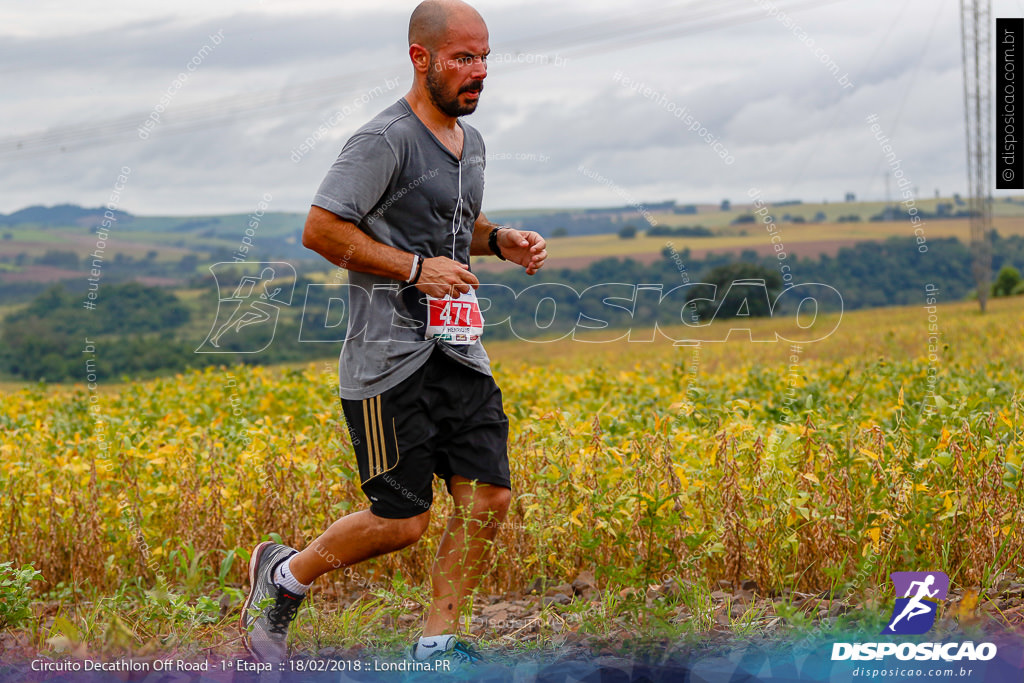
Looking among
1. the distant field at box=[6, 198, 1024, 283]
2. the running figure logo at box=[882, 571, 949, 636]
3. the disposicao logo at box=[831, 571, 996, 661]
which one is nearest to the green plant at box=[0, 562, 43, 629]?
the disposicao logo at box=[831, 571, 996, 661]

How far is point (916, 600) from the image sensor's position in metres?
3.54

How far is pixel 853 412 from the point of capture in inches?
242

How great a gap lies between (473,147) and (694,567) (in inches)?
72.9

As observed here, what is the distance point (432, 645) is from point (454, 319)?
1.13 metres

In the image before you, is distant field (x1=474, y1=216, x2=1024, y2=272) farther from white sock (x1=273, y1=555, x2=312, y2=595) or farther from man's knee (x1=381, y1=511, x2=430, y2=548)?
man's knee (x1=381, y1=511, x2=430, y2=548)

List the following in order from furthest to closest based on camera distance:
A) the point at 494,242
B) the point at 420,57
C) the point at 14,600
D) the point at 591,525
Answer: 1. the point at 591,525
2. the point at 494,242
3. the point at 14,600
4. the point at 420,57

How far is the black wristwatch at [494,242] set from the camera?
12.8 feet

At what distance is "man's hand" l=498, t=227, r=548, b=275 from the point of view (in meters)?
3.73

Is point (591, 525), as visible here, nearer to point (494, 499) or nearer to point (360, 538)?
point (494, 499)

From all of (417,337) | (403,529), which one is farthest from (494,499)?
(417,337)

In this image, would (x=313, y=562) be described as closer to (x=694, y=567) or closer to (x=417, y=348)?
(x=417, y=348)

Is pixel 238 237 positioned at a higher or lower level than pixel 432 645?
higher

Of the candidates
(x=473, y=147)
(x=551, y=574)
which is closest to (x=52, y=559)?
(x=551, y=574)

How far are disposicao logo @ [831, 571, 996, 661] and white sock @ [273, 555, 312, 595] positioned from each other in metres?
1.84
